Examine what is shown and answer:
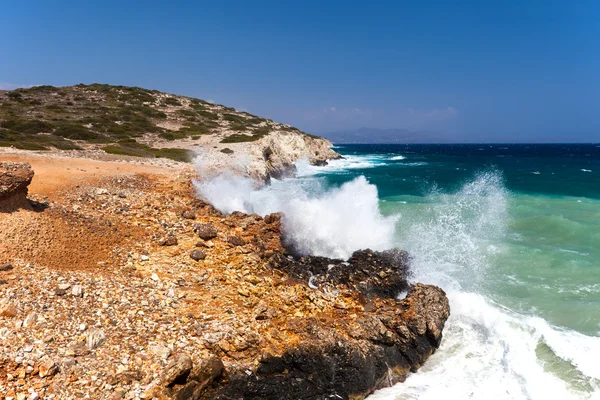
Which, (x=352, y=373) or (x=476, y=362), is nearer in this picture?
(x=352, y=373)

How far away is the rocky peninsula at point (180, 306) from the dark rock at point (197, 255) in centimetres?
4

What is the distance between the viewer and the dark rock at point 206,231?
1324cm

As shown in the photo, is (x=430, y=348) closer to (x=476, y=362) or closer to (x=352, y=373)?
(x=476, y=362)

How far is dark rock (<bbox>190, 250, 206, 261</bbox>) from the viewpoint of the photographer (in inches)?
463

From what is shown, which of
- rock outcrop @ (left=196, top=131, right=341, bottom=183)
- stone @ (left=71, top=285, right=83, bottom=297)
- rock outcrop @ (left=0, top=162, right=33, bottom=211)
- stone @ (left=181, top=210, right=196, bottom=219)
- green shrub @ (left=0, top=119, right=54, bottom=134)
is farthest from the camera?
green shrub @ (left=0, top=119, right=54, bottom=134)

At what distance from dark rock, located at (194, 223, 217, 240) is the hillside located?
18.5m

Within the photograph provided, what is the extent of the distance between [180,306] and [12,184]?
21.3 ft

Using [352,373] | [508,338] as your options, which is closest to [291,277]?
[352,373]

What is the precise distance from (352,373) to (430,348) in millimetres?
2913

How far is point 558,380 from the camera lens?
379 inches

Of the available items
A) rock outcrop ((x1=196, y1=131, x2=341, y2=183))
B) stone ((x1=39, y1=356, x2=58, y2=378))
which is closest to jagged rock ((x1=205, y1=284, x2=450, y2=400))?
stone ((x1=39, y1=356, x2=58, y2=378))

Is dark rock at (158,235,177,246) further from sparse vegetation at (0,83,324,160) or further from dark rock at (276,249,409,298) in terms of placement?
sparse vegetation at (0,83,324,160)

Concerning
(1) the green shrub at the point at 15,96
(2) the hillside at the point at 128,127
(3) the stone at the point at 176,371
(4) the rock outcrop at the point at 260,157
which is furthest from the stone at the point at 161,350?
(1) the green shrub at the point at 15,96

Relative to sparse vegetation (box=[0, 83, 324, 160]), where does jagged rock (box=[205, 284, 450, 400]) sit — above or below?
below
